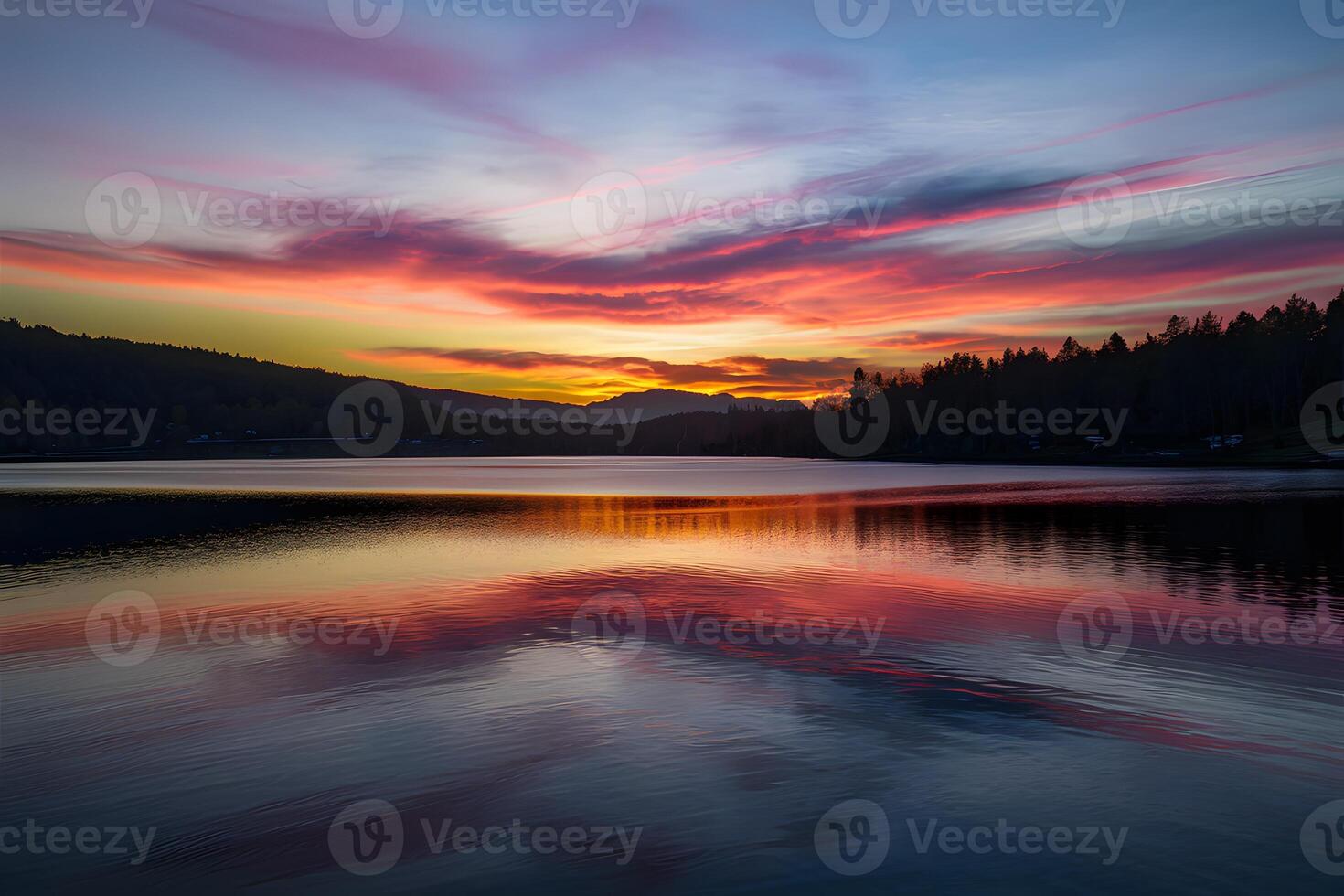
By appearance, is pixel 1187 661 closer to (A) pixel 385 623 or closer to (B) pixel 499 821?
(B) pixel 499 821

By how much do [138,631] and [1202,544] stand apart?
42552 mm

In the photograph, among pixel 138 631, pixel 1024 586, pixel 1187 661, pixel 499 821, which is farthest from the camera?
pixel 1024 586

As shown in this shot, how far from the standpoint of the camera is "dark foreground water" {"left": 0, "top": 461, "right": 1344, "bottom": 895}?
9.78m

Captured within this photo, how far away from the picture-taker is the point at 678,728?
14.1 metres

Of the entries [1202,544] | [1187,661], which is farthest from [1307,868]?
[1202,544]

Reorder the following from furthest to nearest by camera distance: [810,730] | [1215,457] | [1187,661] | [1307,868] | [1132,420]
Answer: [1132,420]
[1215,457]
[1187,661]
[810,730]
[1307,868]

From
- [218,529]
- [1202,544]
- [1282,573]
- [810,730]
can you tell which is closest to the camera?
[810,730]

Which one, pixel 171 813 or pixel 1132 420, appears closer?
pixel 171 813

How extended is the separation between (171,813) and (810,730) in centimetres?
979

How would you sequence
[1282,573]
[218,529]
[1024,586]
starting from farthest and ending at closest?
[218,529]
[1282,573]
[1024,586]

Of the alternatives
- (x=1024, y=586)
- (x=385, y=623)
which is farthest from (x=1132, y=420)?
(x=385, y=623)

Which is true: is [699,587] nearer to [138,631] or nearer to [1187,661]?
[1187,661]

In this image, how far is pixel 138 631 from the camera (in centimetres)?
2123

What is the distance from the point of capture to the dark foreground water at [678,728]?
9.78 m
